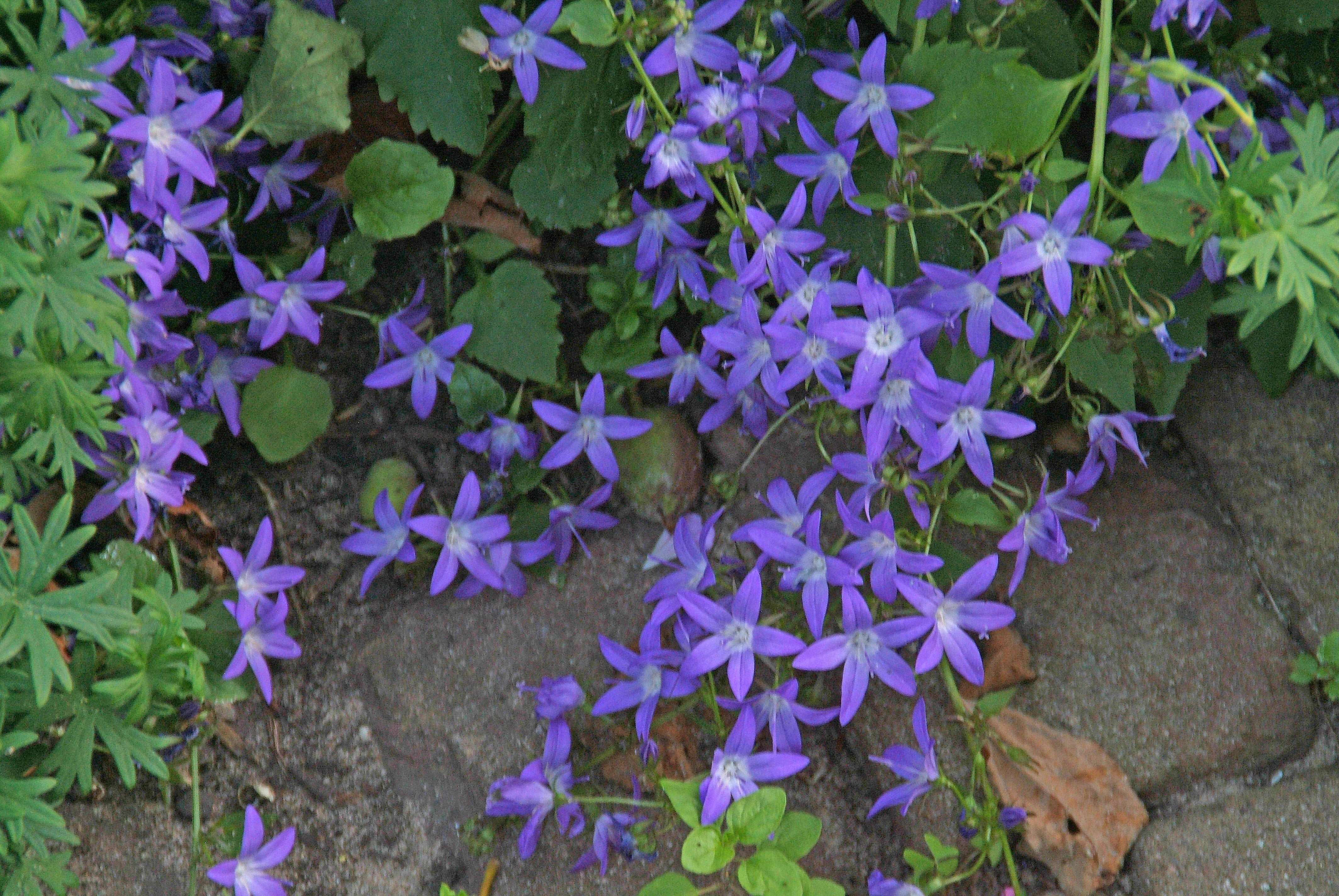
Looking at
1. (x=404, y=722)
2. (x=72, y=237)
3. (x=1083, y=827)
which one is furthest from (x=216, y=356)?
(x=1083, y=827)

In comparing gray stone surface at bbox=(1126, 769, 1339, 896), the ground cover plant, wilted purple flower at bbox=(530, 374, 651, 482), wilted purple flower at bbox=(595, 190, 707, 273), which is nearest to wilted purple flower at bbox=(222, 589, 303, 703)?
the ground cover plant

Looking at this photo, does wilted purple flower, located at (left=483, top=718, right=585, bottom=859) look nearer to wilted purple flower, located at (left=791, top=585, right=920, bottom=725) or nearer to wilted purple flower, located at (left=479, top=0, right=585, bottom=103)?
wilted purple flower, located at (left=791, top=585, right=920, bottom=725)

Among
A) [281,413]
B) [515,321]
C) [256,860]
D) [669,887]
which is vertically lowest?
[256,860]

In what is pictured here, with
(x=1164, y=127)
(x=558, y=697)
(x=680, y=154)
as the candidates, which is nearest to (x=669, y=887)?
(x=558, y=697)

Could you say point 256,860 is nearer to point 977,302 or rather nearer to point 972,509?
point 972,509

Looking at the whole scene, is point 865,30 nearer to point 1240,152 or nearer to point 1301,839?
point 1240,152
